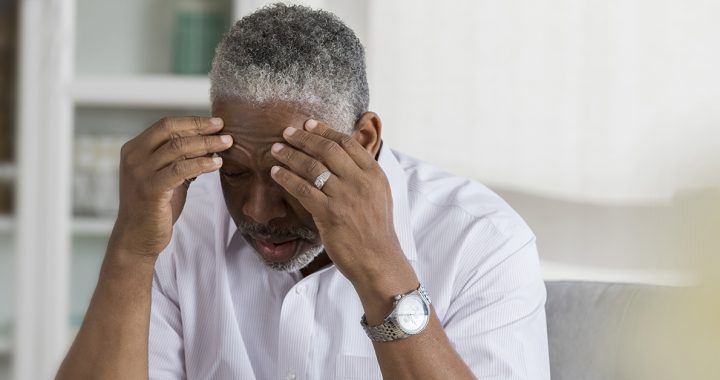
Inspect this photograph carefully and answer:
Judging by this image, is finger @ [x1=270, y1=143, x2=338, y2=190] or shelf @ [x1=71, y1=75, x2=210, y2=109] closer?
finger @ [x1=270, y1=143, x2=338, y2=190]

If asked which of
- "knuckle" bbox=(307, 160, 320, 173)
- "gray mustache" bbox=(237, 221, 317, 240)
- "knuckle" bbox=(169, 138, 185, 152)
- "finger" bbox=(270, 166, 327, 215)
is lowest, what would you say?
"gray mustache" bbox=(237, 221, 317, 240)

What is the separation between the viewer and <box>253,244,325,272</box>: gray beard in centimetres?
129

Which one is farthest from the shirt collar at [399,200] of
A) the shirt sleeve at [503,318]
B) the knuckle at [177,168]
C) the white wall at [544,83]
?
the white wall at [544,83]

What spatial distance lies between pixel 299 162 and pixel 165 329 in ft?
1.46

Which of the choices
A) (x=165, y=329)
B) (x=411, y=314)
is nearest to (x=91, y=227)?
(x=165, y=329)

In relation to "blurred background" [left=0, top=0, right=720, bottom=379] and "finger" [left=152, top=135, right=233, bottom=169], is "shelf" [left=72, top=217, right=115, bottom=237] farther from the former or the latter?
"finger" [left=152, top=135, right=233, bottom=169]

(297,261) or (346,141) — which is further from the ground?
(346,141)

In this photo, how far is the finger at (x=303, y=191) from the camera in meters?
1.12

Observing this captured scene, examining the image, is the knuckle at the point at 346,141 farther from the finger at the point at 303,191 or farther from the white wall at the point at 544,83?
the white wall at the point at 544,83

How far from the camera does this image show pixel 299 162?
113 centimetres

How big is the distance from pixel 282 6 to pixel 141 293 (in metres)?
0.46

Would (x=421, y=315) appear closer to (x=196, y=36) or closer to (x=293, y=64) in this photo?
(x=293, y=64)

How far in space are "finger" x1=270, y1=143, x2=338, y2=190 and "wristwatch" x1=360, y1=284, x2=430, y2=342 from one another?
0.62ft

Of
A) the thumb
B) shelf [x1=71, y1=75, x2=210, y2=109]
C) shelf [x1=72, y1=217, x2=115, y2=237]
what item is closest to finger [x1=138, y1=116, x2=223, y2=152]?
the thumb
